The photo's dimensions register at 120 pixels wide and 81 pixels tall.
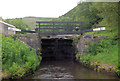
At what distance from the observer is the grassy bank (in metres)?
11.9

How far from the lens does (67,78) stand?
35.2 feet

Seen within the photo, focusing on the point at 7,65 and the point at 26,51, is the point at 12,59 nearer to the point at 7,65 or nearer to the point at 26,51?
the point at 7,65

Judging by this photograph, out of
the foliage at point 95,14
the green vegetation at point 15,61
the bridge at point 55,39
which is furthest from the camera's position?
the bridge at point 55,39

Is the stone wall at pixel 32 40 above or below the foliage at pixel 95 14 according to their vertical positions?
below

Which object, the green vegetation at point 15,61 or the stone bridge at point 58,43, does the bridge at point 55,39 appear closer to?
the stone bridge at point 58,43

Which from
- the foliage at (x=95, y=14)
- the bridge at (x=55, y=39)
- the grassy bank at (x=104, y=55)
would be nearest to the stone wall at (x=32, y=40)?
the bridge at (x=55, y=39)

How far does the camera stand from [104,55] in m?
13.2

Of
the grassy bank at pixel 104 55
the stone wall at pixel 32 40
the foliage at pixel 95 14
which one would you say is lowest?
the grassy bank at pixel 104 55

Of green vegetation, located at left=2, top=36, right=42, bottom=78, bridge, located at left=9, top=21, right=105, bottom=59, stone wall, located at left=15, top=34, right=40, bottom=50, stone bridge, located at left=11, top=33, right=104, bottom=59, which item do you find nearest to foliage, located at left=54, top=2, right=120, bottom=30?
stone bridge, located at left=11, top=33, right=104, bottom=59

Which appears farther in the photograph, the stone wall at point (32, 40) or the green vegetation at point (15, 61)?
the stone wall at point (32, 40)

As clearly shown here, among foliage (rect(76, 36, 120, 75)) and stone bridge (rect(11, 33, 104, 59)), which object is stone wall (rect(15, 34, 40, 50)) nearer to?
stone bridge (rect(11, 33, 104, 59))

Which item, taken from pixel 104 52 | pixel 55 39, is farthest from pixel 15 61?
pixel 55 39

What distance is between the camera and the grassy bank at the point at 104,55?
1186cm

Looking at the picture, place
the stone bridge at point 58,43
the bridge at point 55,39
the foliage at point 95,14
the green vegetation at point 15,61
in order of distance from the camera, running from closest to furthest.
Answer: the green vegetation at point 15,61 → the foliage at point 95,14 → the stone bridge at point 58,43 → the bridge at point 55,39
